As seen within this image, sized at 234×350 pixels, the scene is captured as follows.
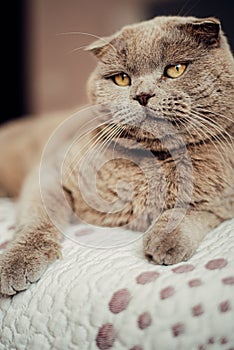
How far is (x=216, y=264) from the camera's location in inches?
33.8

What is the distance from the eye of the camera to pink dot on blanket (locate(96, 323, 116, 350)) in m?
0.81

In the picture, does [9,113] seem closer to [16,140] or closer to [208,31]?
[16,140]

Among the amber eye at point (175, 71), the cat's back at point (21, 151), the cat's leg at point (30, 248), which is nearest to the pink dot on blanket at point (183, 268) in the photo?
the cat's leg at point (30, 248)

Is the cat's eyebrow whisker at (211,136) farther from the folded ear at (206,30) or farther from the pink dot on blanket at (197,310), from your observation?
the pink dot on blanket at (197,310)

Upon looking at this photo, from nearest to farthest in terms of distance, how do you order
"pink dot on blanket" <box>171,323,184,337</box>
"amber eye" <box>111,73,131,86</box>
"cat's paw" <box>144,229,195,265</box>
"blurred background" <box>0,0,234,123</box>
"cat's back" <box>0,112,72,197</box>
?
"pink dot on blanket" <box>171,323,184,337</box>, "cat's paw" <box>144,229,195,265</box>, "amber eye" <box>111,73,131,86</box>, "cat's back" <box>0,112,72,197</box>, "blurred background" <box>0,0,234,123</box>

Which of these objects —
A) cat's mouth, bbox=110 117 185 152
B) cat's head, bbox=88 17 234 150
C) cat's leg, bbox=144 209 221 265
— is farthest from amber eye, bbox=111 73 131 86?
cat's leg, bbox=144 209 221 265

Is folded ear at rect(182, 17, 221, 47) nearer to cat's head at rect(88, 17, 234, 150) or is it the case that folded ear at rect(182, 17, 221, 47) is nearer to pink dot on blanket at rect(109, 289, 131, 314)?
cat's head at rect(88, 17, 234, 150)

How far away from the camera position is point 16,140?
5.58 feet

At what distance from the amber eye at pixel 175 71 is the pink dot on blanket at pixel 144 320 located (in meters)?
0.48

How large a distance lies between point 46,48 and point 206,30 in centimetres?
199

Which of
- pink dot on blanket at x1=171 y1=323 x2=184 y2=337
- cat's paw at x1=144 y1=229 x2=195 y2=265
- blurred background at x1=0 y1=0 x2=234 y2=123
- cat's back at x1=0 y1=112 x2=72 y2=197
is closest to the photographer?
pink dot on blanket at x1=171 y1=323 x2=184 y2=337

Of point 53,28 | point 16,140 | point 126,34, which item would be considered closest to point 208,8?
point 126,34

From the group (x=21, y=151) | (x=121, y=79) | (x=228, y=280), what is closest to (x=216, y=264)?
(x=228, y=280)

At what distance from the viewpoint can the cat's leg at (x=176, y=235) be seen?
92 cm
